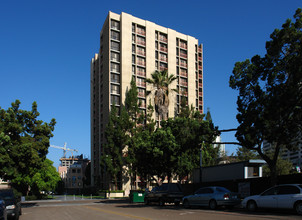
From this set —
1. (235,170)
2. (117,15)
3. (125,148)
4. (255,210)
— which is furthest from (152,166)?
(117,15)

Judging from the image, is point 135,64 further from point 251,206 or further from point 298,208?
point 298,208

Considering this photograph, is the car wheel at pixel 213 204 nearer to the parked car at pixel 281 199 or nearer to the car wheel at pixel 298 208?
the parked car at pixel 281 199

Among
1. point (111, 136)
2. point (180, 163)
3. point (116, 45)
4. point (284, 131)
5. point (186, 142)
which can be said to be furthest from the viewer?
point (116, 45)

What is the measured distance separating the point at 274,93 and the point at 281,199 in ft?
24.4

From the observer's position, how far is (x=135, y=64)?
6819 centimetres

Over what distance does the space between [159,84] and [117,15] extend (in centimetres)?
1862

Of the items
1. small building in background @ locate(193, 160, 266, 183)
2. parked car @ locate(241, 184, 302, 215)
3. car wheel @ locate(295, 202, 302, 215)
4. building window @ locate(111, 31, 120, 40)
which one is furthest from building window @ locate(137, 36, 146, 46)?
car wheel @ locate(295, 202, 302, 215)

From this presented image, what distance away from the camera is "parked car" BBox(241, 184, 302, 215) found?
589 inches

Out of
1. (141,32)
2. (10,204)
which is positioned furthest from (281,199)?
(141,32)

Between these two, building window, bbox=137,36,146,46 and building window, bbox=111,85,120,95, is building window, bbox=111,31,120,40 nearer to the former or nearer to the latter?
building window, bbox=137,36,146,46

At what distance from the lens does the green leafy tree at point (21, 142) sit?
98.8 ft

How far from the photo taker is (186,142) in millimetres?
26484

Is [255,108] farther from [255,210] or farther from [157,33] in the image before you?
[157,33]

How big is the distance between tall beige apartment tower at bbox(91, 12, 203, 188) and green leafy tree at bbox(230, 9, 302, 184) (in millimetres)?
43276
